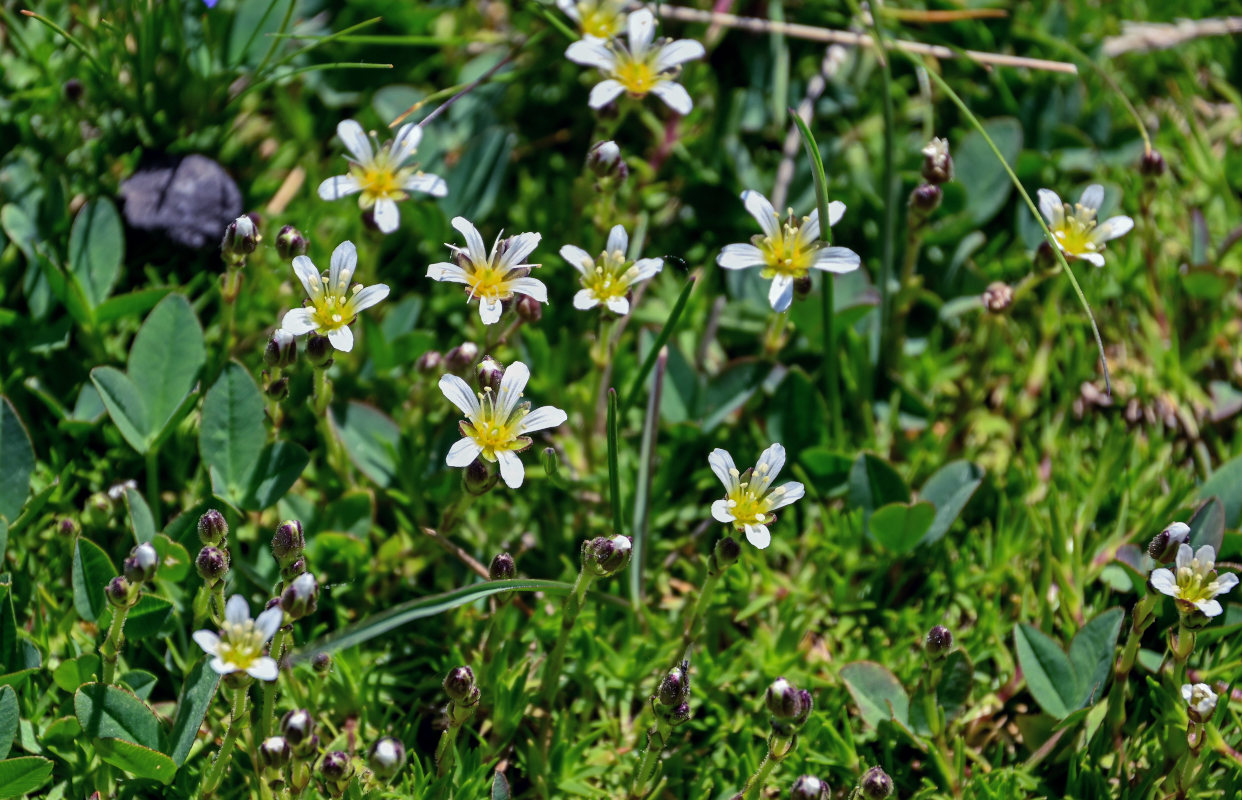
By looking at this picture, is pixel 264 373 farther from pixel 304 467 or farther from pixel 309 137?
pixel 309 137

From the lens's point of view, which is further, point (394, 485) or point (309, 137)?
point (309, 137)

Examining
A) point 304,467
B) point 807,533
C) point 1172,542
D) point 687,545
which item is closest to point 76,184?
point 304,467

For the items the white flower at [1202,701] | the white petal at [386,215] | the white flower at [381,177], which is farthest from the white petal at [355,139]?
the white flower at [1202,701]

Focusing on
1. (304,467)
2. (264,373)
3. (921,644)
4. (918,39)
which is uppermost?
(918,39)

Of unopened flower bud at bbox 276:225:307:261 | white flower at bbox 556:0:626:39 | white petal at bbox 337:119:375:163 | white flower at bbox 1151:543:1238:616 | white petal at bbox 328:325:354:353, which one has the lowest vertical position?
white flower at bbox 1151:543:1238:616

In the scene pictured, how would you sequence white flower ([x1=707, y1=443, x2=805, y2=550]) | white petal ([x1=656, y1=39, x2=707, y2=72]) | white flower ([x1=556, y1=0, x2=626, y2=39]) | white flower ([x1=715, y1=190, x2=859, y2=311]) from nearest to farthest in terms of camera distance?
white flower ([x1=707, y1=443, x2=805, y2=550]) → white flower ([x1=715, y1=190, x2=859, y2=311]) → white petal ([x1=656, y1=39, x2=707, y2=72]) → white flower ([x1=556, y1=0, x2=626, y2=39])

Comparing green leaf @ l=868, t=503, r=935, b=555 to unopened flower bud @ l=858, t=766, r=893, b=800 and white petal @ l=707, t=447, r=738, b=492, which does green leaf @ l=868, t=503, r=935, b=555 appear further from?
unopened flower bud @ l=858, t=766, r=893, b=800

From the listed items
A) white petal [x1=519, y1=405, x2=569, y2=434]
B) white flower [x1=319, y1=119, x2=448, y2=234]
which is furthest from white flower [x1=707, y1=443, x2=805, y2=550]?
white flower [x1=319, y1=119, x2=448, y2=234]
